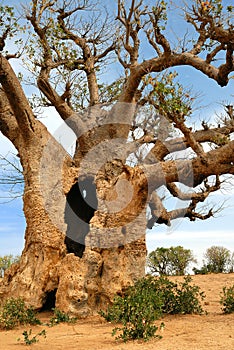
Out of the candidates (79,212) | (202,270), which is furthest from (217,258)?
(79,212)

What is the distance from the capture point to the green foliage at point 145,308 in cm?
538

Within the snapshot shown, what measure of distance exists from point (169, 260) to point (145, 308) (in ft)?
48.2

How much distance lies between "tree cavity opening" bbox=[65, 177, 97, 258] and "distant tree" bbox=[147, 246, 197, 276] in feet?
34.0

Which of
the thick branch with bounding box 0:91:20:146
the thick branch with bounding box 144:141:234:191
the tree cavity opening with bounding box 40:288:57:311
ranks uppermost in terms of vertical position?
the thick branch with bounding box 0:91:20:146

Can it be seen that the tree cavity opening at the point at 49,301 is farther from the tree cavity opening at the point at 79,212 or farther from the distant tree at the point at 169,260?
the distant tree at the point at 169,260

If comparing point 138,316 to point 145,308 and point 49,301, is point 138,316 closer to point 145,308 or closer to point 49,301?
point 145,308

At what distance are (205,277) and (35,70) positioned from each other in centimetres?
879

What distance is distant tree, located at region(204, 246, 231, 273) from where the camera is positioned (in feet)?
63.7

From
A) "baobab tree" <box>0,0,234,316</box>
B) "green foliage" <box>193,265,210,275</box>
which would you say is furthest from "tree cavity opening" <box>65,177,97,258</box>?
"green foliage" <box>193,265,210,275</box>

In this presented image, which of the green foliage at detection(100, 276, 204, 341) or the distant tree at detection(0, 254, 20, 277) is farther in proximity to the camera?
the distant tree at detection(0, 254, 20, 277)

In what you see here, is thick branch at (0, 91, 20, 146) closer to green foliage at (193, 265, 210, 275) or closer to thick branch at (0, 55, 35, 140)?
thick branch at (0, 55, 35, 140)

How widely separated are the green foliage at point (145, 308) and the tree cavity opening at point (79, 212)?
1755 millimetres

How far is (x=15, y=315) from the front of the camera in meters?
7.28

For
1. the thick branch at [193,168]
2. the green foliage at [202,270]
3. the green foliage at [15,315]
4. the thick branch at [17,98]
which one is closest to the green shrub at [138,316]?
the green foliage at [15,315]
